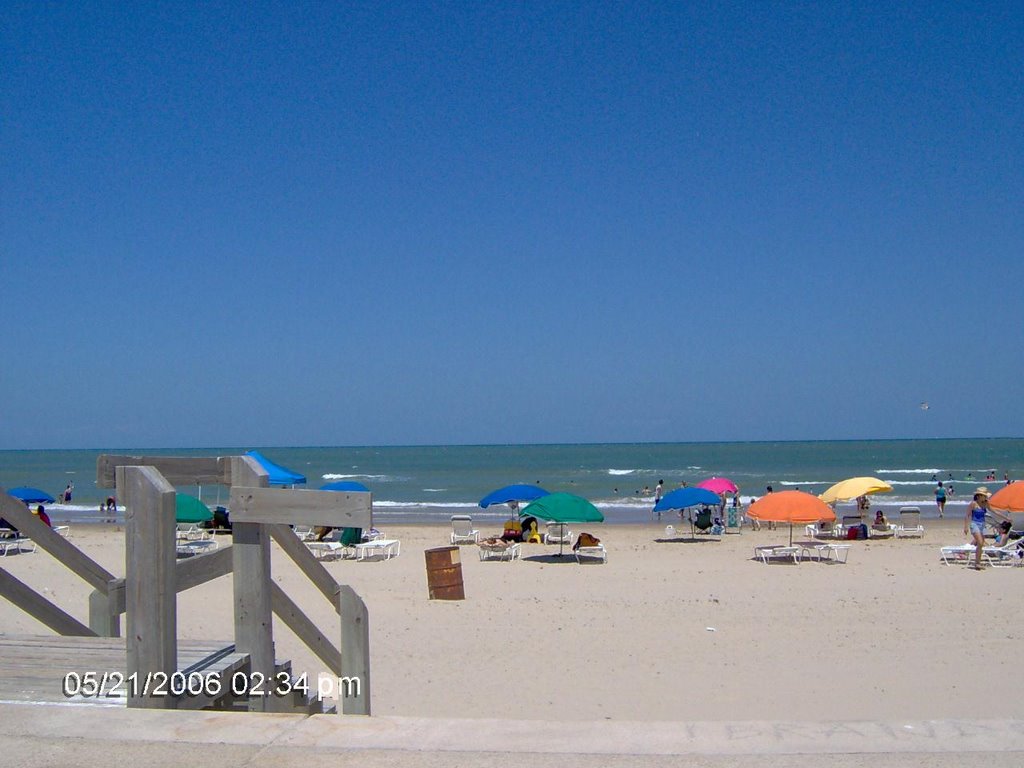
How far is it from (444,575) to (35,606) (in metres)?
8.33

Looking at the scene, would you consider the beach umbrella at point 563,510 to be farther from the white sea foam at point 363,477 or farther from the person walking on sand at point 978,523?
the white sea foam at point 363,477

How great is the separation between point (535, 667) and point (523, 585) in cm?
592

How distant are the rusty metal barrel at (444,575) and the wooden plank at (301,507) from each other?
9223mm

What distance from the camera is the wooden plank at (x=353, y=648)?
4.81 m

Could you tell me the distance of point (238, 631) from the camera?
14.7 feet

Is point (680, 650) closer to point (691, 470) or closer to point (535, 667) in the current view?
point (535, 667)

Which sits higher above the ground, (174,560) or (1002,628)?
(174,560)

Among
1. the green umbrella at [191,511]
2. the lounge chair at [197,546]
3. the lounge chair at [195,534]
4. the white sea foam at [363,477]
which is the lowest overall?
the white sea foam at [363,477]

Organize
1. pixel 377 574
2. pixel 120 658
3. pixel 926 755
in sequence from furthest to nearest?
1. pixel 377 574
2. pixel 120 658
3. pixel 926 755

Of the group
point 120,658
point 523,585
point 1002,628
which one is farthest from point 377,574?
point 120,658

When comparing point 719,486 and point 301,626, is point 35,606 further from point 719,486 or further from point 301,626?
point 719,486

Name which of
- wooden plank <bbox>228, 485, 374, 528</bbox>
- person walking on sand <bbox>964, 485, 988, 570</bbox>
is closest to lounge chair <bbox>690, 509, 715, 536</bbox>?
person walking on sand <bbox>964, 485, 988, 570</bbox>

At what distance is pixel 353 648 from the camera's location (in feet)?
16.0

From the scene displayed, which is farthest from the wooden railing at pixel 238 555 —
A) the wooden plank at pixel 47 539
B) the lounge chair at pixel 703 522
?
the lounge chair at pixel 703 522
